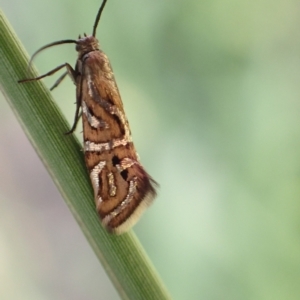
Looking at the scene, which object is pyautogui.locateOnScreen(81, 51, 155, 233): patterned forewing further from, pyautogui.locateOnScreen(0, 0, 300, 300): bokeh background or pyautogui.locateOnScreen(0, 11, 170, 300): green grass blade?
pyautogui.locateOnScreen(0, 0, 300, 300): bokeh background

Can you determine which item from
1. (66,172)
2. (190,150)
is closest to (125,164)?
(66,172)

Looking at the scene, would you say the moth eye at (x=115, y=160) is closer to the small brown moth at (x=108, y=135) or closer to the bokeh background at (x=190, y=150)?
the small brown moth at (x=108, y=135)

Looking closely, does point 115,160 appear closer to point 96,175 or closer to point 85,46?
point 96,175

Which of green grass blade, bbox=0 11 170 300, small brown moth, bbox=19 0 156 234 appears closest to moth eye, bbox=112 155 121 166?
small brown moth, bbox=19 0 156 234

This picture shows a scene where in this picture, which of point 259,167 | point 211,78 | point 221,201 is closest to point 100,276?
point 221,201

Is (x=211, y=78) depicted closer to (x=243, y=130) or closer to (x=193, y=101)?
(x=193, y=101)

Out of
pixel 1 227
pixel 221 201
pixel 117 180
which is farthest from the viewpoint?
pixel 221 201
